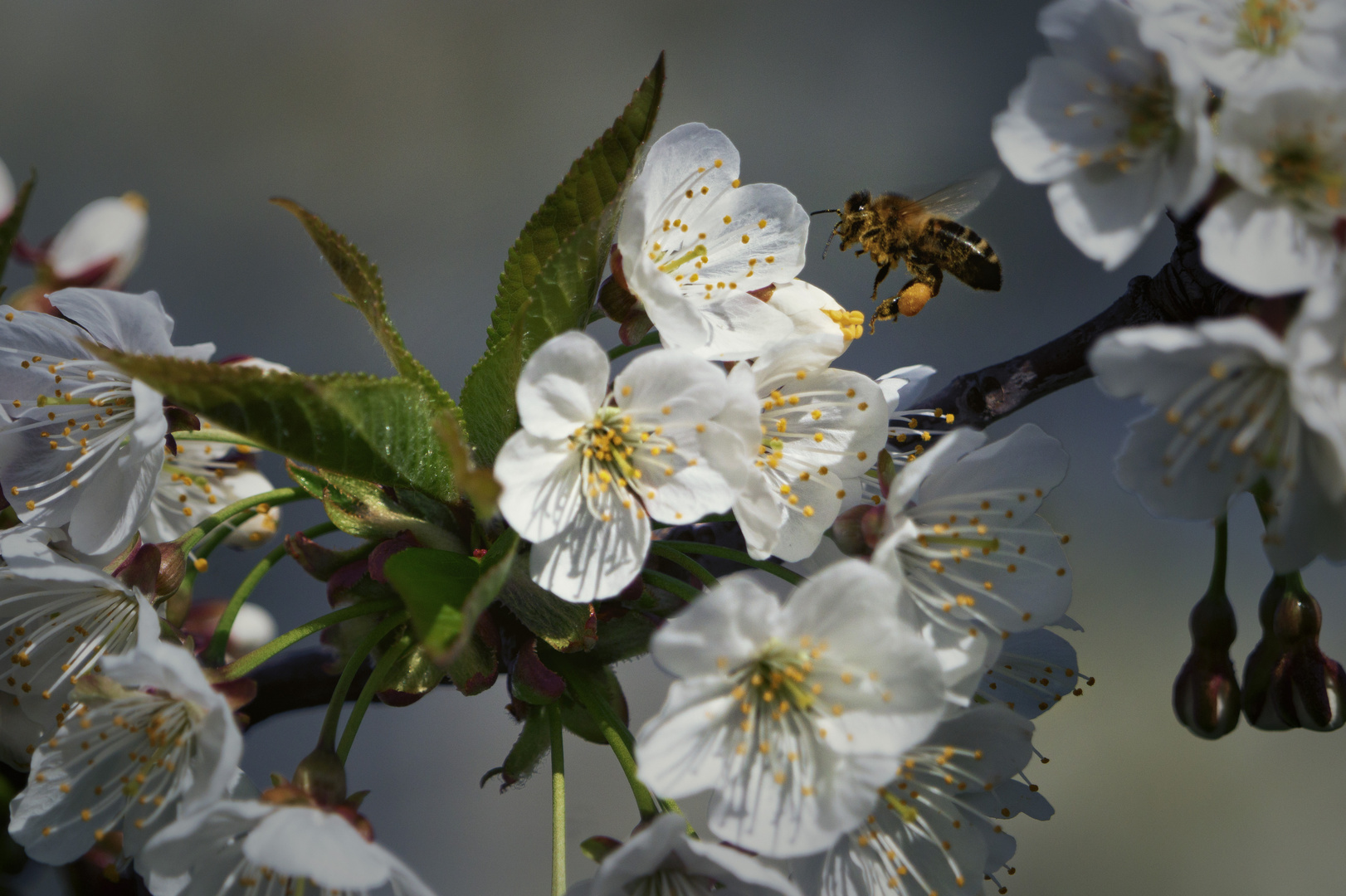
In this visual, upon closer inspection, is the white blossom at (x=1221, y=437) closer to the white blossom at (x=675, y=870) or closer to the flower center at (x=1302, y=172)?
the flower center at (x=1302, y=172)

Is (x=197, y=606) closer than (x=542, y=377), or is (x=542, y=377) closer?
(x=542, y=377)

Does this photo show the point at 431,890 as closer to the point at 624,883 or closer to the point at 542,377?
the point at 624,883

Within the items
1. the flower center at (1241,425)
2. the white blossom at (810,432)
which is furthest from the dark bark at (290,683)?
the flower center at (1241,425)

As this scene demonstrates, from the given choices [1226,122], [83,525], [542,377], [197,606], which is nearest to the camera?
[1226,122]

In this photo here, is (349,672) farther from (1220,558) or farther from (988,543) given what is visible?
(1220,558)

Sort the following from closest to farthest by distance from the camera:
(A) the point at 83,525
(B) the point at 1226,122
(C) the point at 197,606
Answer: (B) the point at 1226,122 → (A) the point at 83,525 → (C) the point at 197,606

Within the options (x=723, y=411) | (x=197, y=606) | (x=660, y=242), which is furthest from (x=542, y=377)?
(x=197, y=606)

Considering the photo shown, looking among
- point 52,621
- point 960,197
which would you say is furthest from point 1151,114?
point 52,621
